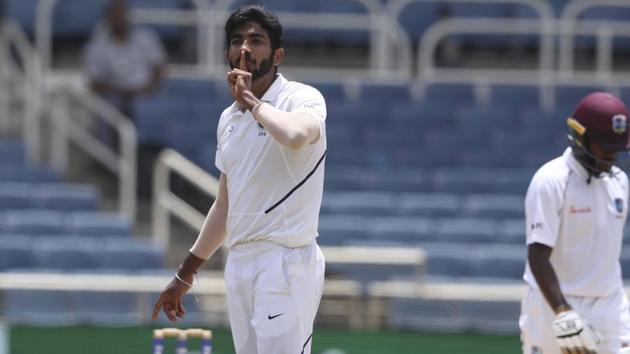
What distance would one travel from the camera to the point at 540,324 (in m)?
5.98

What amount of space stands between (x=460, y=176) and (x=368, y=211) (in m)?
1.17

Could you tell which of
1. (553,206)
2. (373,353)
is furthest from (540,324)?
(373,353)

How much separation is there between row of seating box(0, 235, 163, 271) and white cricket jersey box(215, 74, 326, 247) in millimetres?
6910

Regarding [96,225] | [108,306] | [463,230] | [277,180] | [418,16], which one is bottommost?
[108,306]

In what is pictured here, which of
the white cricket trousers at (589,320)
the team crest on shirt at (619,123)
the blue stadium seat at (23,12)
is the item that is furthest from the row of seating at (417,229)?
the team crest on shirt at (619,123)

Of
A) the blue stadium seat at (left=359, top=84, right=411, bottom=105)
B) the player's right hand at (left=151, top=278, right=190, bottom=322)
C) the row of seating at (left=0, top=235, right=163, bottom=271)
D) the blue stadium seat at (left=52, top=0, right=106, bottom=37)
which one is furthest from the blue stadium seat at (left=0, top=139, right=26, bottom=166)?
the player's right hand at (left=151, top=278, right=190, bottom=322)

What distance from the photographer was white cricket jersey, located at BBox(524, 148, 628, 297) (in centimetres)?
593

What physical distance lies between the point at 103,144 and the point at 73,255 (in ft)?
6.58

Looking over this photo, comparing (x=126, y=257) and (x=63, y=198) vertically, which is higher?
(x=63, y=198)

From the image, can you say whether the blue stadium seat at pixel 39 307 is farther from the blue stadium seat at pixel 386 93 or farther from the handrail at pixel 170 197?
the blue stadium seat at pixel 386 93

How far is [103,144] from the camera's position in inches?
544

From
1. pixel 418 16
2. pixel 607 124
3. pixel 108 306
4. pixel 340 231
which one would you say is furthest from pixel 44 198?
pixel 607 124

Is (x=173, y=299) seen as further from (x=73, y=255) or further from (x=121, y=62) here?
(x=121, y=62)

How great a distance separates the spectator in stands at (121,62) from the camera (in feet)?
45.8
